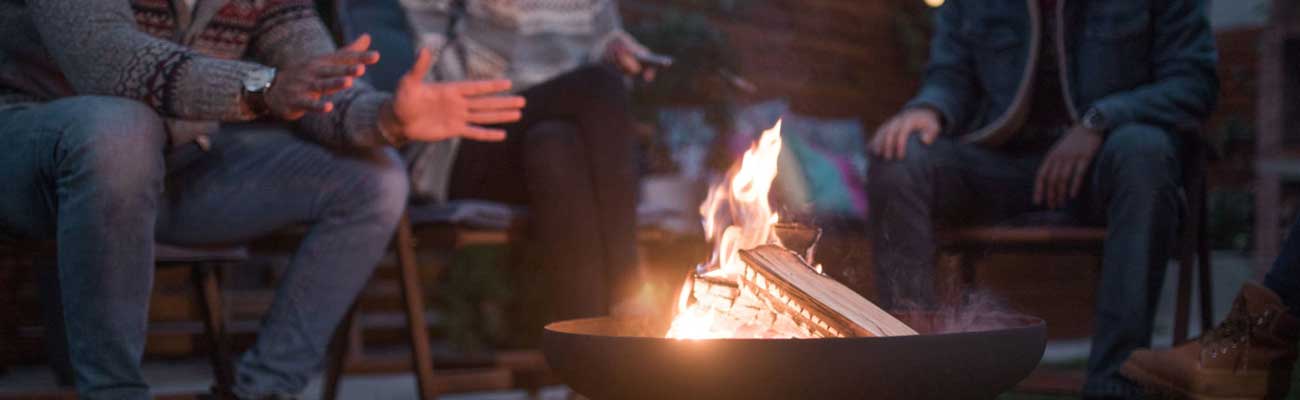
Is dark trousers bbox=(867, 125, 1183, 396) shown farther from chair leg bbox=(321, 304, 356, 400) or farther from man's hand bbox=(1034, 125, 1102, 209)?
chair leg bbox=(321, 304, 356, 400)

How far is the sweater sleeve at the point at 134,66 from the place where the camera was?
1491 mm

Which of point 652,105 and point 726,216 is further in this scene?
point 652,105

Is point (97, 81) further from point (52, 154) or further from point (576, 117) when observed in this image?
point (576, 117)

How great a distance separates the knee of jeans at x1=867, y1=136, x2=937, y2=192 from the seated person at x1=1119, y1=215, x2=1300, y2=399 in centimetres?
66

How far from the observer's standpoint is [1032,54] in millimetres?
2254

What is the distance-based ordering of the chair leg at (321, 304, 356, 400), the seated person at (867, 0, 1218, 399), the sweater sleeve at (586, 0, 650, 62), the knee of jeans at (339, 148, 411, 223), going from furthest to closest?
the sweater sleeve at (586, 0, 650, 62) < the chair leg at (321, 304, 356, 400) < the seated person at (867, 0, 1218, 399) < the knee of jeans at (339, 148, 411, 223)

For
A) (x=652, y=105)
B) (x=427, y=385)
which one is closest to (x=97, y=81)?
(x=427, y=385)

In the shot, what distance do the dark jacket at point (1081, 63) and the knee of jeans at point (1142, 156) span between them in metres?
0.08

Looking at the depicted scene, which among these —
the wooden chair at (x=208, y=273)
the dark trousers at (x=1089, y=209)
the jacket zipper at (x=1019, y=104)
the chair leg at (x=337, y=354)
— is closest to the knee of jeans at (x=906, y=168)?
the dark trousers at (x=1089, y=209)

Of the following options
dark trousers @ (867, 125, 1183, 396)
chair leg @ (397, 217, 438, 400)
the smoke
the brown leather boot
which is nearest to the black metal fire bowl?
the smoke

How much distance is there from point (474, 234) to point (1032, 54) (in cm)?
114

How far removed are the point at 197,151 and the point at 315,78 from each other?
0.40 metres

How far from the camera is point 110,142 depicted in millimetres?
1426

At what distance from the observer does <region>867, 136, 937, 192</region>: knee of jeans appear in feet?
7.11
